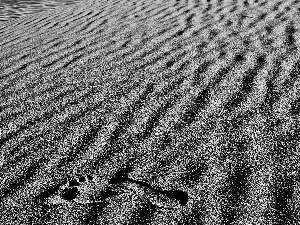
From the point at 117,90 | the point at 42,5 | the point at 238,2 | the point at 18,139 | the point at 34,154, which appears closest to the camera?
the point at 34,154

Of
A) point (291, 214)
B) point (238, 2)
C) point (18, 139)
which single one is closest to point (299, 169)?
point (291, 214)

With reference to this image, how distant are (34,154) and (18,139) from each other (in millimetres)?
254

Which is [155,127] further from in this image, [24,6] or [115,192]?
[24,6]

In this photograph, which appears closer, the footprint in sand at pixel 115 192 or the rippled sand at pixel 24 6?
the footprint in sand at pixel 115 192

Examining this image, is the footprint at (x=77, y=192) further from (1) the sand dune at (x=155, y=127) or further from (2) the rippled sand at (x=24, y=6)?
(2) the rippled sand at (x=24, y=6)

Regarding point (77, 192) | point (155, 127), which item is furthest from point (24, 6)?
point (77, 192)

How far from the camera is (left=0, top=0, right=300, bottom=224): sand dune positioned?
1.87m

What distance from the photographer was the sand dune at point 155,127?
1.87m

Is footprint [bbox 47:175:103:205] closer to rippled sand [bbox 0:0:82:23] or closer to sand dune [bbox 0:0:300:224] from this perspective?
sand dune [bbox 0:0:300:224]

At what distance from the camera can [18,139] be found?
2496 millimetres

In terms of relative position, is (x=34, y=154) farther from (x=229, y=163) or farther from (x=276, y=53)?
(x=276, y=53)

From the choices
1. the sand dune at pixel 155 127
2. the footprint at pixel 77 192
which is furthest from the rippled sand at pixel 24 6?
the footprint at pixel 77 192

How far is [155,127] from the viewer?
8.28ft

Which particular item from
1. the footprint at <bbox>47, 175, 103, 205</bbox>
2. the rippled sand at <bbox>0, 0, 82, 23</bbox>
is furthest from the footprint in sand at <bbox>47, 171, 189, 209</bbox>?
the rippled sand at <bbox>0, 0, 82, 23</bbox>
